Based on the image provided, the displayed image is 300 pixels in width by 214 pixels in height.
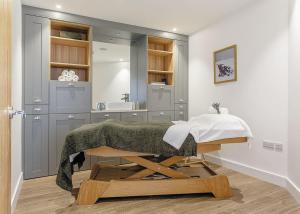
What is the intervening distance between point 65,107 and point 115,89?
3.33 ft

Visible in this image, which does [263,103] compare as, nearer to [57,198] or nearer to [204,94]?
[204,94]

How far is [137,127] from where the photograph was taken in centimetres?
219

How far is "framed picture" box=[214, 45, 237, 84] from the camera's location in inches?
127

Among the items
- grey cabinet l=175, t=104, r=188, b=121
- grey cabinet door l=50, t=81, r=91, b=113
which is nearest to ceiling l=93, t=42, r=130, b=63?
grey cabinet door l=50, t=81, r=91, b=113

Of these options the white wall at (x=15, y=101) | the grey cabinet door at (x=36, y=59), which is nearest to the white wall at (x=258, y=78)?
the grey cabinet door at (x=36, y=59)

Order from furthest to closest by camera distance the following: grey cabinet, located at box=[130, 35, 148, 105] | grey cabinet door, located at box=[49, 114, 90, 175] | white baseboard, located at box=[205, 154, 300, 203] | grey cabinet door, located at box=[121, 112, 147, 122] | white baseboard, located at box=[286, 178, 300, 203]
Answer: grey cabinet, located at box=[130, 35, 148, 105]
grey cabinet door, located at box=[121, 112, 147, 122]
grey cabinet door, located at box=[49, 114, 90, 175]
white baseboard, located at box=[205, 154, 300, 203]
white baseboard, located at box=[286, 178, 300, 203]

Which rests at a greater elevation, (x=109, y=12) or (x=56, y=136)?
(x=109, y=12)

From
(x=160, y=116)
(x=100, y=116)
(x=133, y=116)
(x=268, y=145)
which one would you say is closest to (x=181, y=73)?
(x=160, y=116)

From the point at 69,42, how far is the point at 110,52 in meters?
0.78

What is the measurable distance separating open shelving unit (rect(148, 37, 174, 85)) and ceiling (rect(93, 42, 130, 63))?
1.55 feet

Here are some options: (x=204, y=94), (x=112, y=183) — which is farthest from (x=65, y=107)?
(x=204, y=94)

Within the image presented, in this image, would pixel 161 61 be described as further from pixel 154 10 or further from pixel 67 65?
pixel 67 65

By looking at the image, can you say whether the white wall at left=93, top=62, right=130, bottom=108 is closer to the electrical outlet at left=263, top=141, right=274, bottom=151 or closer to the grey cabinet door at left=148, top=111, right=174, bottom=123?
the grey cabinet door at left=148, top=111, right=174, bottom=123

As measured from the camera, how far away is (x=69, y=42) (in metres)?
3.36
